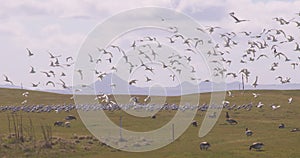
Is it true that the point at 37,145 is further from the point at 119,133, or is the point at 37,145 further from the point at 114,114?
the point at 114,114

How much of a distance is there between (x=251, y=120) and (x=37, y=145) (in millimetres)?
42778

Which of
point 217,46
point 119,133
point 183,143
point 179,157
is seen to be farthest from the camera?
point 217,46

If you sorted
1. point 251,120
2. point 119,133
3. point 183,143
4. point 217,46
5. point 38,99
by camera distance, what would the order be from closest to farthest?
point 183,143 → point 119,133 → point 217,46 → point 251,120 → point 38,99

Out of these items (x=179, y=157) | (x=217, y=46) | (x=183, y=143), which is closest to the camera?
(x=179, y=157)

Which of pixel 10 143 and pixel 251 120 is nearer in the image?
pixel 10 143

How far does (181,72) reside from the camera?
323ft

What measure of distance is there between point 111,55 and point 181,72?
24.7m

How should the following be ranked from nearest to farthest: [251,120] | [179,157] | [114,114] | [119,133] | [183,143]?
[179,157] → [183,143] → [119,133] → [251,120] → [114,114]

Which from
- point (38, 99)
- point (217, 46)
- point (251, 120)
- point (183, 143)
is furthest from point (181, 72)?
point (38, 99)

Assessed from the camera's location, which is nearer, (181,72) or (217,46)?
(217,46)

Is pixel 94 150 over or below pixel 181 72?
below

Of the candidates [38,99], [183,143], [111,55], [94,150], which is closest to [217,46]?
[111,55]

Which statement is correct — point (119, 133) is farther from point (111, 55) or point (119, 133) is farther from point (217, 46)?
point (217, 46)

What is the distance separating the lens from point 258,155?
54188 mm
